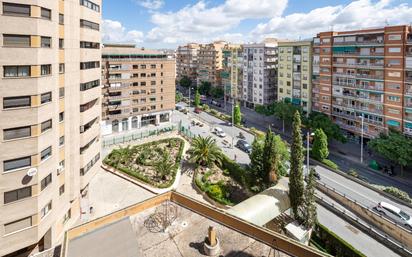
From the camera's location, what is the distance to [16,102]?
2061cm

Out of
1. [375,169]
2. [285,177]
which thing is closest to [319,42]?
[375,169]

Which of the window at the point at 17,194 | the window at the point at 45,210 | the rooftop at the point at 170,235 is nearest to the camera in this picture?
the rooftop at the point at 170,235

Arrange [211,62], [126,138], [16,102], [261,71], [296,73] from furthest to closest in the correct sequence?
[211,62] → [261,71] → [296,73] → [126,138] → [16,102]

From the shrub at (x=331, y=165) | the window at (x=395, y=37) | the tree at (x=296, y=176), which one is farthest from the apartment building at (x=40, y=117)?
the window at (x=395, y=37)

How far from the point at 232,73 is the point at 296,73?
3148 cm

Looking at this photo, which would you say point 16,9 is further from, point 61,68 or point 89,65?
point 89,65

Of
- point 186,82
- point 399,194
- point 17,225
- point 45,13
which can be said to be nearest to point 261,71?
point 186,82

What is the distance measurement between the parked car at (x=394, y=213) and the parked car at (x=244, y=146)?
25712 millimetres

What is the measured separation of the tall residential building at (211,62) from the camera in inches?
4688

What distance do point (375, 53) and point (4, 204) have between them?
6098 cm

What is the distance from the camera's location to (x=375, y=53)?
→ 185 ft

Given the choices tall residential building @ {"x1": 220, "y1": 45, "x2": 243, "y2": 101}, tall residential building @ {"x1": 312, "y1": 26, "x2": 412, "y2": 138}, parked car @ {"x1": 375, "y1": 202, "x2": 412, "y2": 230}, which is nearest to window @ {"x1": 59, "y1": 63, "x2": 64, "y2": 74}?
parked car @ {"x1": 375, "y1": 202, "x2": 412, "y2": 230}

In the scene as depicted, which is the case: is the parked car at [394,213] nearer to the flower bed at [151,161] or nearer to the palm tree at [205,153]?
the palm tree at [205,153]

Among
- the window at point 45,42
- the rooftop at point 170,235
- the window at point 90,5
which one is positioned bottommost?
the rooftop at point 170,235
